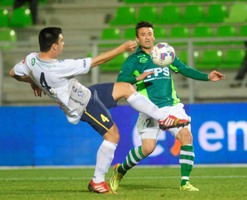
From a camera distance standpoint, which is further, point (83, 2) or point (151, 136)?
point (83, 2)

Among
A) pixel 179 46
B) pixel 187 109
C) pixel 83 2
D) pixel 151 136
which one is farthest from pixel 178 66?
pixel 83 2

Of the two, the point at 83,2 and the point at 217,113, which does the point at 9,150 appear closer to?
the point at 217,113

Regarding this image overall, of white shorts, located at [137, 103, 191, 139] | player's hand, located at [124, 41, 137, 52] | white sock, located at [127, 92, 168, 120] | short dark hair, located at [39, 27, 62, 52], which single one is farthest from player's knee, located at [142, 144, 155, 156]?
short dark hair, located at [39, 27, 62, 52]

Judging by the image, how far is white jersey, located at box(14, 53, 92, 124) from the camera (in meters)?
9.05

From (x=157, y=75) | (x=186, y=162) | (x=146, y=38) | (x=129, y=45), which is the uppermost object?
(x=129, y=45)

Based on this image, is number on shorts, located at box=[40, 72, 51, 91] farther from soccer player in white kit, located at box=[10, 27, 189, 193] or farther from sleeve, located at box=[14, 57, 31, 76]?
sleeve, located at box=[14, 57, 31, 76]

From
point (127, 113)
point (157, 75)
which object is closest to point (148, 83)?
point (157, 75)

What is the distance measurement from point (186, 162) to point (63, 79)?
1.72m

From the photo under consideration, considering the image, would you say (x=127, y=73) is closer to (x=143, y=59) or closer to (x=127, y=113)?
(x=143, y=59)

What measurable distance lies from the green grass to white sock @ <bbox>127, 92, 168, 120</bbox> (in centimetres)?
86

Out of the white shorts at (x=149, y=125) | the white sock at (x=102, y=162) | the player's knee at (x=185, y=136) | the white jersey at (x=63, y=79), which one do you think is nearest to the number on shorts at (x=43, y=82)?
the white jersey at (x=63, y=79)

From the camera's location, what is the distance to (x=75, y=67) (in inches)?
356

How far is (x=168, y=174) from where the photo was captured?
42.0ft

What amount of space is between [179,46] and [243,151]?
2.54m
